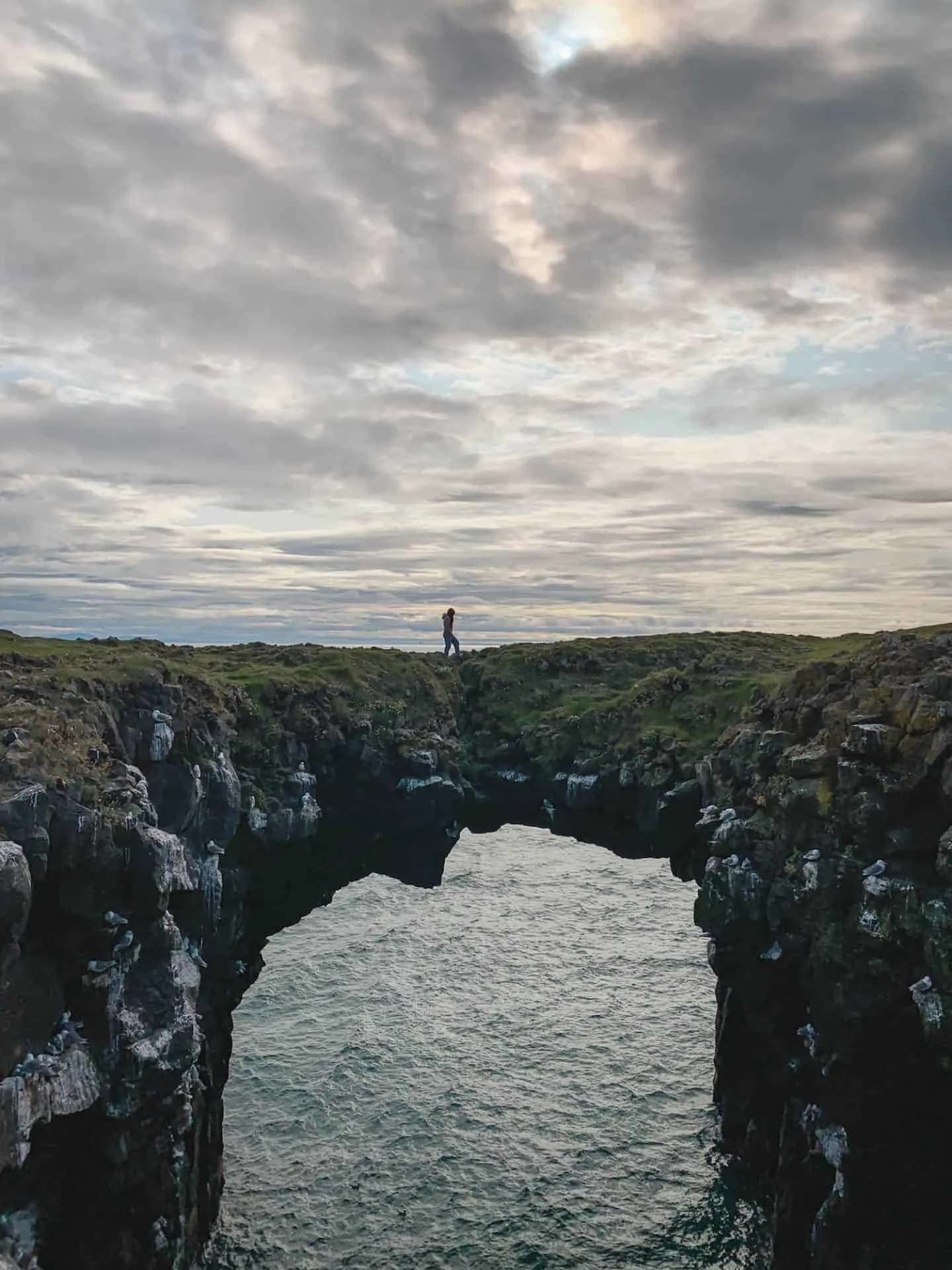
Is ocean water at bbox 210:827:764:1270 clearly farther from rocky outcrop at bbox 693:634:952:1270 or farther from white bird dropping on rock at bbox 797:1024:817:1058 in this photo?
white bird dropping on rock at bbox 797:1024:817:1058

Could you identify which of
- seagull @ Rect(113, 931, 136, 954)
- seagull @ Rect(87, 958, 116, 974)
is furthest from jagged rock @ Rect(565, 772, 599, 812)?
seagull @ Rect(87, 958, 116, 974)

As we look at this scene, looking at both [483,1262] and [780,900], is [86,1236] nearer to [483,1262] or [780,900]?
[483,1262]

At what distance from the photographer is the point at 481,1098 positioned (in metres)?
46.5

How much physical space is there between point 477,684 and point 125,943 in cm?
4562

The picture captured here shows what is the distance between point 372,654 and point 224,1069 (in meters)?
Answer: 31.1

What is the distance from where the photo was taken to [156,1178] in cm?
2905

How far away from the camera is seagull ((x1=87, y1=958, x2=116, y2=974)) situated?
26359 mm

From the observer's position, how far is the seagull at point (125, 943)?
27125 millimetres

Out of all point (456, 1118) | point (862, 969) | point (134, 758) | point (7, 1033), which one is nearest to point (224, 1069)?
point (456, 1118)

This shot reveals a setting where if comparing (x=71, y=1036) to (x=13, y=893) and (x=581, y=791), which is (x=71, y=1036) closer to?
(x=13, y=893)

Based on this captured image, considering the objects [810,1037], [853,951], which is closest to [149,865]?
[853,951]

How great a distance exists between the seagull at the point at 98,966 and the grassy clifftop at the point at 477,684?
878cm

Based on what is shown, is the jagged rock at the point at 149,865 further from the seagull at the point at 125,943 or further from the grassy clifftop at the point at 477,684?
the grassy clifftop at the point at 477,684

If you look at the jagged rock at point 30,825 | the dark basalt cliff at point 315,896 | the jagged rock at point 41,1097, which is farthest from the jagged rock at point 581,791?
the jagged rock at point 30,825
